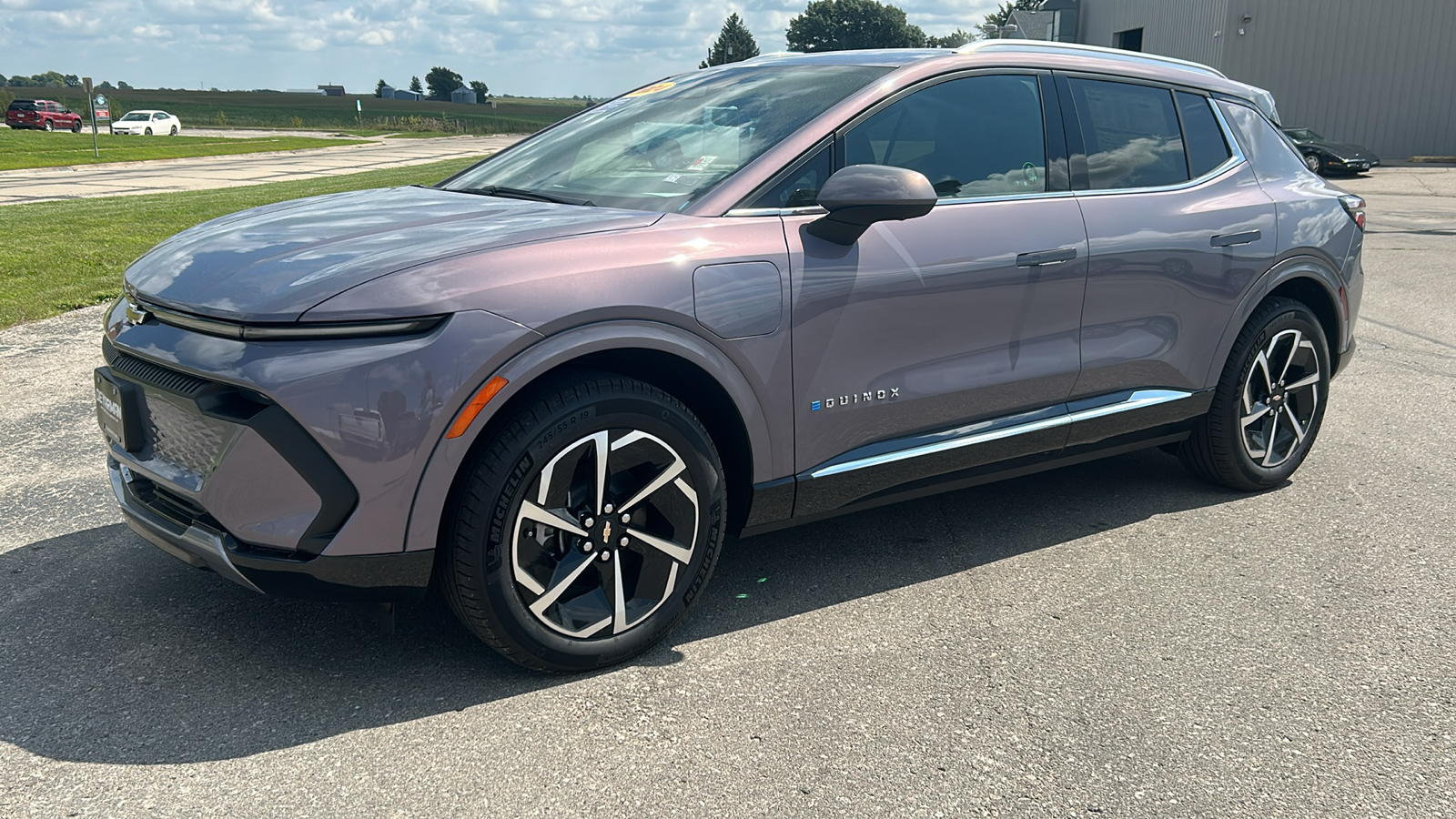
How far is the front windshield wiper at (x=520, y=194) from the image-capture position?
3.46 m

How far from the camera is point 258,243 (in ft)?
9.83

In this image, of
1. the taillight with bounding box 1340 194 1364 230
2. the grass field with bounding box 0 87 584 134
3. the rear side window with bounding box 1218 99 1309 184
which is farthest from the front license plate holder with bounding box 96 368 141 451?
the grass field with bounding box 0 87 584 134

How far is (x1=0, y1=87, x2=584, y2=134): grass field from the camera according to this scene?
6612 centimetres

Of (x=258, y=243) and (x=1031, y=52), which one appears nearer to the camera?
(x=258, y=243)

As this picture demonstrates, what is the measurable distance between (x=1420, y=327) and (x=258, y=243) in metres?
8.45

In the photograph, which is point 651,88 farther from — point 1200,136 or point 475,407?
point 1200,136

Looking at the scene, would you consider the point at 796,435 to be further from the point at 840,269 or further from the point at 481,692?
the point at 481,692

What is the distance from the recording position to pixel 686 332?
9.84 feet

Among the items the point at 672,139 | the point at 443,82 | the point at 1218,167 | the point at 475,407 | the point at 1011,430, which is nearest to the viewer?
the point at 475,407

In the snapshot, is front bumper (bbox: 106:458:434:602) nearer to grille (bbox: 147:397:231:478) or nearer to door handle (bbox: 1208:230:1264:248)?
grille (bbox: 147:397:231:478)

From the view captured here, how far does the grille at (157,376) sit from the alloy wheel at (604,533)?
853 mm

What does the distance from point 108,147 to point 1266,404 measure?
3634cm

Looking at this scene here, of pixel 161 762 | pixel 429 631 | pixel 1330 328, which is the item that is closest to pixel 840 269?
pixel 429 631

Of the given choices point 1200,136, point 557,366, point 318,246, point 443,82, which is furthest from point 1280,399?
point 443,82
